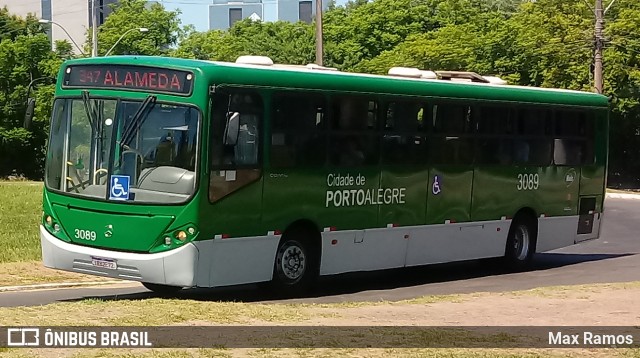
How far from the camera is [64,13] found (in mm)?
122688

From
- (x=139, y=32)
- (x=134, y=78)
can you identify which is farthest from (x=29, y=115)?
(x=139, y=32)

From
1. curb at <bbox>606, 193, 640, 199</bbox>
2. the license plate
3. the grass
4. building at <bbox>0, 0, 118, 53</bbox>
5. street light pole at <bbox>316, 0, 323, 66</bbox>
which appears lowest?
curb at <bbox>606, 193, 640, 199</bbox>

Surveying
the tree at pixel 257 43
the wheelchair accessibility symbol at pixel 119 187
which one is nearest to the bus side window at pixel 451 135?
the wheelchair accessibility symbol at pixel 119 187

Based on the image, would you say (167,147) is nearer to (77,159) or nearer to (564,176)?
(77,159)

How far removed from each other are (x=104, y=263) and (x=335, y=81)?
4.40 m

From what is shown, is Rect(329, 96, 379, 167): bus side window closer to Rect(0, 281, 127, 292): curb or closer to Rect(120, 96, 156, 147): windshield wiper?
Rect(120, 96, 156, 147): windshield wiper

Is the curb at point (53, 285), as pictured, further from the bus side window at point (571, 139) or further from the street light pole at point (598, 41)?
the street light pole at point (598, 41)

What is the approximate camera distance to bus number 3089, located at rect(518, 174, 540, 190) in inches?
862

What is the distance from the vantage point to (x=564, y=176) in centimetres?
2319

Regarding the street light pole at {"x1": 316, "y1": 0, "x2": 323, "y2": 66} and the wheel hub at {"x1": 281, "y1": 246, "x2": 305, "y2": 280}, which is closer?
the wheel hub at {"x1": 281, "y1": 246, "x2": 305, "y2": 280}

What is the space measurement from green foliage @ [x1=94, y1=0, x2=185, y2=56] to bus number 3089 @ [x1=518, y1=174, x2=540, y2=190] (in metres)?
67.7

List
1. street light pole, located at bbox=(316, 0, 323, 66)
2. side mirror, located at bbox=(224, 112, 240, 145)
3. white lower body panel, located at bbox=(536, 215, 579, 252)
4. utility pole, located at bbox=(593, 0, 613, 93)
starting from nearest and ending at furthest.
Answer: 1. side mirror, located at bbox=(224, 112, 240, 145)
2. white lower body panel, located at bbox=(536, 215, 579, 252)
3. street light pole, located at bbox=(316, 0, 323, 66)
4. utility pole, located at bbox=(593, 0, 613, 93)

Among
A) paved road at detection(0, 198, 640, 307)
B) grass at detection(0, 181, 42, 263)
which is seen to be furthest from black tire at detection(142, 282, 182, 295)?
grass at detection(0, 181, 42, 263)

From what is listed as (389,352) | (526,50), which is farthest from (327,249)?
(526,50)
